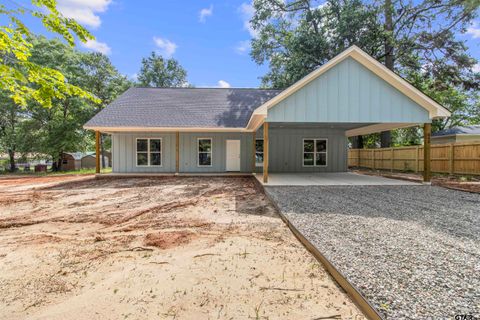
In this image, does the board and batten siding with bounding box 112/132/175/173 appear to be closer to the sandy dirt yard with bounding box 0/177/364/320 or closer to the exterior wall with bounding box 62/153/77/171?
the sandy dirt yard with bounding box 0/177/364/320

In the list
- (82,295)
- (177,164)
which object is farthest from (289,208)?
(177,164)

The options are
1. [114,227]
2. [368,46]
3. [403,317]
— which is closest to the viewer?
[403,317]

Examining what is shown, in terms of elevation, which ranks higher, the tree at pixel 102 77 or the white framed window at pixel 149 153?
the tree at pixel 102 77

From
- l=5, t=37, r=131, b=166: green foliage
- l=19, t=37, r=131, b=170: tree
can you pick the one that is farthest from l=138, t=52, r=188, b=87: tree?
l=5, t=37, r=131, b=166: green foliage

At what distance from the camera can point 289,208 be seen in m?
5.74

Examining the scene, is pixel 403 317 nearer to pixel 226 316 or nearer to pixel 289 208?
pixel 226 316

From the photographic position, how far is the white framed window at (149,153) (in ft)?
44.7

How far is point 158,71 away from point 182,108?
23654mm

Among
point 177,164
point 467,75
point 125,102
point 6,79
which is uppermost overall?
point 467,75

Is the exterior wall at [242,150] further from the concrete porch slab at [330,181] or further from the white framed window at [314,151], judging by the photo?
the concrete porch slab at [330,181]

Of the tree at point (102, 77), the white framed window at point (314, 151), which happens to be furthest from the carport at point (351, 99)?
the tree at point (102, 77)

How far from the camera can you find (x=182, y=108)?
554 inches

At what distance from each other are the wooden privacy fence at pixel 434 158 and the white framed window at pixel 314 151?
5.14 meters

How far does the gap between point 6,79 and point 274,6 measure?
22590 millimetres
